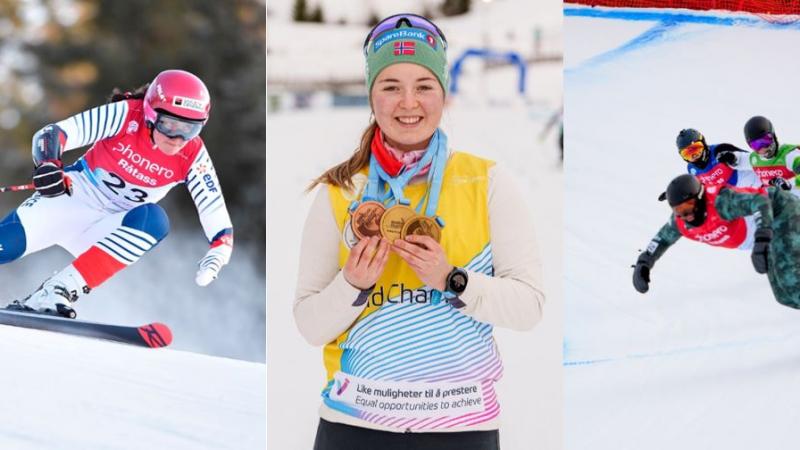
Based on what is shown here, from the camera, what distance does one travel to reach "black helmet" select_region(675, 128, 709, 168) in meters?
3.58

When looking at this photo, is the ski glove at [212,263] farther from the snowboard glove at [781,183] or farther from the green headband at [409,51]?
the snowboard glove at [781,183]

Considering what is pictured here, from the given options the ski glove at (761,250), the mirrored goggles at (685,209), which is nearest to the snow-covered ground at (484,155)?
the mirrored goggles at (685,209)

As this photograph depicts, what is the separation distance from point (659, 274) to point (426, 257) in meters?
1.16

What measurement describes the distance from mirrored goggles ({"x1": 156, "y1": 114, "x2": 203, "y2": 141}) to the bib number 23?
0.19 metres

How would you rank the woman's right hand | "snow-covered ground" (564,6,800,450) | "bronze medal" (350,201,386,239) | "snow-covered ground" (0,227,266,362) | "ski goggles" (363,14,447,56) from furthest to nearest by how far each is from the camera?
"snow-covered ground" (564,6,800,450) → "snow-covered ground" (0,227,266,362) → "ski goggles" (363,14,447,56) → "bronze medal" (350,201,386,239) → the woman's right hand

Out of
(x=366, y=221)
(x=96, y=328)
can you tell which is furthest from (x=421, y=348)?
(x=96, y=328)

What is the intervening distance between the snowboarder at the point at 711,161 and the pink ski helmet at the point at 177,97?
64.9 inches

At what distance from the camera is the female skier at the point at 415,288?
9.44 ft

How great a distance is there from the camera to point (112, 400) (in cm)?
305

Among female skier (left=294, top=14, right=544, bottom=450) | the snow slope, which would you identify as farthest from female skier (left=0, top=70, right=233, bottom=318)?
female skier (left=294, top=14, right=544, bottom=450)

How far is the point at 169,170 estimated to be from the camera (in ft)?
9.99

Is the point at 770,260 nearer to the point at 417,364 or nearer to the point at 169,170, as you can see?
the point at 417,364

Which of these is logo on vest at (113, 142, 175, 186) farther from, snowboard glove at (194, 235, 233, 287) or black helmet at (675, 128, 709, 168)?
black helmet at (675, 128, 709, 168)

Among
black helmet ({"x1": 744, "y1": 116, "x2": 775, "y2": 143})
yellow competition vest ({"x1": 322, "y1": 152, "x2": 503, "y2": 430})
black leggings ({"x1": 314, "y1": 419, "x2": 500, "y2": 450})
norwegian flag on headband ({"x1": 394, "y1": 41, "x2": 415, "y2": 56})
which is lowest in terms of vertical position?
black leggings ({"x1": 314, "y1": 419, "x2": 500, "y2": 450})
